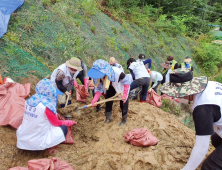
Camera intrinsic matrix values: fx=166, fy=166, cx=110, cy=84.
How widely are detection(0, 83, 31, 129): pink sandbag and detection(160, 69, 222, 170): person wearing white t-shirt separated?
2.48m

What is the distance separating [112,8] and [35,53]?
6.77 metres

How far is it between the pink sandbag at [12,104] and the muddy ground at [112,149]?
0.16m

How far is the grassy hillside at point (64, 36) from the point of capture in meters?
4.78

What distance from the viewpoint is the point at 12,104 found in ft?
10.1

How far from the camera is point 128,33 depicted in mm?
9148

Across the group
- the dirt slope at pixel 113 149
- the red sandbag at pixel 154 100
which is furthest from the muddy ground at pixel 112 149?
the red sandbag at pixel 154 100

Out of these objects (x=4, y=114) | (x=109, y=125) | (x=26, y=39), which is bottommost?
(x=109, y=125)

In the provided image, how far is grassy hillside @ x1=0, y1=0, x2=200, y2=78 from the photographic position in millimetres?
4778

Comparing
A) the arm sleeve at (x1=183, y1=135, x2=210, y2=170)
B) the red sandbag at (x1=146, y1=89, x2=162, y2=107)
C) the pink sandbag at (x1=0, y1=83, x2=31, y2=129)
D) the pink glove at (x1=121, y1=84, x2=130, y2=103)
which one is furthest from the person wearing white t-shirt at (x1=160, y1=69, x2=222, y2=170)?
the red sandbag at (x1=146, y1=89, x2=162, y2=107)

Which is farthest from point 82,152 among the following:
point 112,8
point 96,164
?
point 112,8

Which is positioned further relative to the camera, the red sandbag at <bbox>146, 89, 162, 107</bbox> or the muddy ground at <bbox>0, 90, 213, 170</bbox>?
the red sandbag at <bbox>146, 89, 162, 107</bbox>

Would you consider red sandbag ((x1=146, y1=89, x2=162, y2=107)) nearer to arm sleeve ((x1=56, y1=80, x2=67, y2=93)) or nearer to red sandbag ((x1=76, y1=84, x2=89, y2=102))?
red sandbag ((x1=76, y1=84, x2=89, y2=102))

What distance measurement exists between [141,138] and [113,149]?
0.53 metres

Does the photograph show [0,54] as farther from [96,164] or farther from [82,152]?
[96,164]
